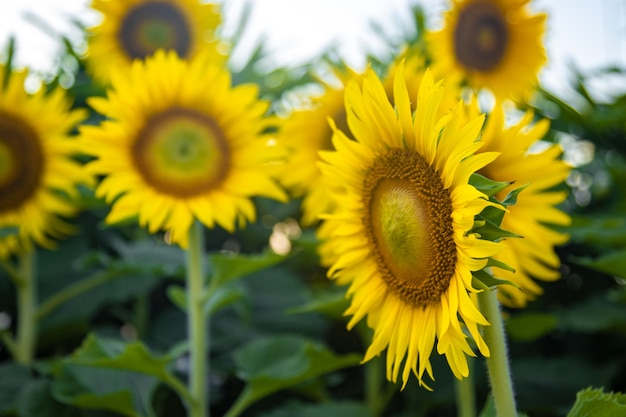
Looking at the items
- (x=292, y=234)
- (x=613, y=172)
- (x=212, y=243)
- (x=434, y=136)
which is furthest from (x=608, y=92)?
(x=434, y=136)

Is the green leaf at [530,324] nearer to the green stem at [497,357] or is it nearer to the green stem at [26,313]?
the green stem at [497,357]

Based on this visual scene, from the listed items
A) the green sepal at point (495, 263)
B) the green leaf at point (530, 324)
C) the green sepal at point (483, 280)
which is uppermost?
the green sepal at point (495, 263)

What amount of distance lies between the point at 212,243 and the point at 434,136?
874mm

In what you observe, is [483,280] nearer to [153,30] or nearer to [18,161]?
[18,161]

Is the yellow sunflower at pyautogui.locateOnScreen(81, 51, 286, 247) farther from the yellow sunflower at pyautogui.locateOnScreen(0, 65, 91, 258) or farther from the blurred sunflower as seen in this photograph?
the yellow sunflower at pyautogui.locateOnScreen(0, 65, 91, 258)

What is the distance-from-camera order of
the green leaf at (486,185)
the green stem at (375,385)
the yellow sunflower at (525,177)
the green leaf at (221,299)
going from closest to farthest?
the green leaf at (486,185) < the yellow sunflower at (525,177) < the green leaf at (221,299) < the green stem at (375,385)

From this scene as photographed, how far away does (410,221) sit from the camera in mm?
449

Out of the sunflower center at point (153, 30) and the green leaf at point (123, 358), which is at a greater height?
the sunflower center at point (153, 30)

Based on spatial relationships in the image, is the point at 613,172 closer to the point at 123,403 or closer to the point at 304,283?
the point at 304,283

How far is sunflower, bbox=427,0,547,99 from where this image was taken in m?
0.98

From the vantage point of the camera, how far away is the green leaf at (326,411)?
0.83 m

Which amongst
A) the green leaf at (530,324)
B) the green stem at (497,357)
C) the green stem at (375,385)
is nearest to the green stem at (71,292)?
the green stem at (375,385)

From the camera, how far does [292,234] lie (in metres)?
1.23

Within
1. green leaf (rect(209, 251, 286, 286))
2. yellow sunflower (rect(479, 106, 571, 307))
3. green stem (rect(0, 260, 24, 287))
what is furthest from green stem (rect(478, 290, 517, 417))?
green stem (rect(0, 260, 24, 287))
